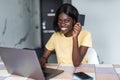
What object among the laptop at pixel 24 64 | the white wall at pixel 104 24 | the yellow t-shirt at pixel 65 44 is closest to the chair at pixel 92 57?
the yellow t-shirt at pixel 65 44

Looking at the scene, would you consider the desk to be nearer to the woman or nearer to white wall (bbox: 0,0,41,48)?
the woman

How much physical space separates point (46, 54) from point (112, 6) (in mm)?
1930

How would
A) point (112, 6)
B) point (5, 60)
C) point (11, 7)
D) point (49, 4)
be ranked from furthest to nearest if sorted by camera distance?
point (49, 4)
point (11, 7)
point (112, 6)
point (5, 60)

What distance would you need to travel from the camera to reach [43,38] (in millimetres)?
6113

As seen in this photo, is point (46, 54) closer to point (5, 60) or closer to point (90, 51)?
point (90, 51)

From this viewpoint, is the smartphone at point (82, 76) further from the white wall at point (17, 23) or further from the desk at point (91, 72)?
the white wall at point (17, 23)

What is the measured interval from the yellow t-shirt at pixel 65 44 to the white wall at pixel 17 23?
1.50 meters

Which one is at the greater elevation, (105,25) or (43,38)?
(105,25)

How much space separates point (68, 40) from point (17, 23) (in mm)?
2435

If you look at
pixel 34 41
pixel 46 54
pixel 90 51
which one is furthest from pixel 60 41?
pixel 34 41

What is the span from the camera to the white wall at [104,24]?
3.47 metres

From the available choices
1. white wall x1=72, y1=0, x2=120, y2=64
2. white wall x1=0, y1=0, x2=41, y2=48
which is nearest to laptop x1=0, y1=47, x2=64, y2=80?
white wall x1=0, y1=0, x2=41, y2=48

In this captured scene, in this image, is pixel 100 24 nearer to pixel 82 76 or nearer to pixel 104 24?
pixel 104 24

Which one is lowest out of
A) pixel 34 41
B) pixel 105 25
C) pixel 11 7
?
pixel 34 41
